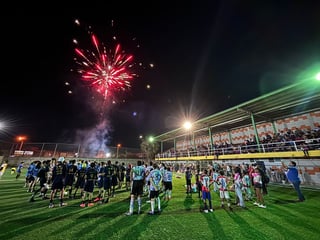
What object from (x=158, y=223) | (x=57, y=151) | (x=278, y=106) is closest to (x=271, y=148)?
(x=278, y=106)

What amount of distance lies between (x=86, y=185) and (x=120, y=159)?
27283 millimetres

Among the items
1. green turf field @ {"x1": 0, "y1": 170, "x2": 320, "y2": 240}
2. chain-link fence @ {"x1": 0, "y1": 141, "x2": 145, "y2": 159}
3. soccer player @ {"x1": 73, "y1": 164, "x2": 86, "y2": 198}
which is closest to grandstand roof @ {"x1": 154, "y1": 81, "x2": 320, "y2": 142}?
green turf field @ {"x1": 0, "y1": 170, "x2": 320, "y2": 240}

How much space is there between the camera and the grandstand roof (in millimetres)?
11707

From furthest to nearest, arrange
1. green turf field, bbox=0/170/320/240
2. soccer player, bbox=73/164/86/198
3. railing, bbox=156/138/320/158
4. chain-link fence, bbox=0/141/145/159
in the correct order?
chain-link fence, bbox=0/141/145/159 → railing, bbox=156/138/320/158 → soccer player, bbox=73/164/86/198 → green turf field, bbox=0/170/320/240

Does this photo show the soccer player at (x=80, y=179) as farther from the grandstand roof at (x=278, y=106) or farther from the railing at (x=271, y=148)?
the grandstand roof at (x=278, y=106)

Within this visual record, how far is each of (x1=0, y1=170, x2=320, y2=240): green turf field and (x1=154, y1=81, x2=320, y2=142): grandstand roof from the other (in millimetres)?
9264

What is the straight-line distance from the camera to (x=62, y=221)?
5.04 m

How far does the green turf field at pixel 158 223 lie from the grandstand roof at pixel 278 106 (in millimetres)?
9264

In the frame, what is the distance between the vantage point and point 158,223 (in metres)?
5.08

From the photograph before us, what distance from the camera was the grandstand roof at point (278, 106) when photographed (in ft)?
38.4

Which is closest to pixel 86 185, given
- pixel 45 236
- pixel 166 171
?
pixel 45 236

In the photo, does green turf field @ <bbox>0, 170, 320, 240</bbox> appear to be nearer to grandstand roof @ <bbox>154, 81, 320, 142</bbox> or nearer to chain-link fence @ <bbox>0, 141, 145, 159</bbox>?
grandstand roof @ <bbox>154, 81, 320, 142</bbox>

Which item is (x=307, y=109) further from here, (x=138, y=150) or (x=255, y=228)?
(x=138, y=150)

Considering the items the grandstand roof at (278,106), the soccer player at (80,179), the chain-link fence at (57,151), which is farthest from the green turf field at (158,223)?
the chain-link fence at (57,151)
